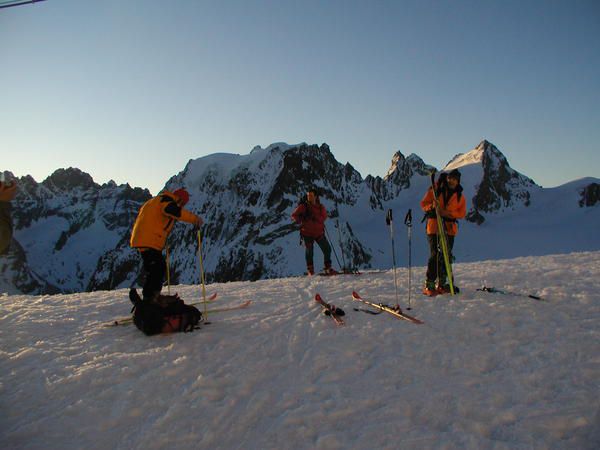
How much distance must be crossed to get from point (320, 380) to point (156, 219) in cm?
431

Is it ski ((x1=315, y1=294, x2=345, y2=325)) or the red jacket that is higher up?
the red jacket

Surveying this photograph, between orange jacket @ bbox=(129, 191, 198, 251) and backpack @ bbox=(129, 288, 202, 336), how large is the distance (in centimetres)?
106

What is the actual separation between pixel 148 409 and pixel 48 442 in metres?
0.97

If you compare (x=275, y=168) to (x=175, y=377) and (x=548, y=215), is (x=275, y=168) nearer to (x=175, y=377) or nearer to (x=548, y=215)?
(x=548, y=215)

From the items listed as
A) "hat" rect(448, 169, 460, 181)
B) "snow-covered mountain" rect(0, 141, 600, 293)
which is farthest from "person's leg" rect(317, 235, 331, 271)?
"snow-covered mountain" rect(0, 141, 600, 293)

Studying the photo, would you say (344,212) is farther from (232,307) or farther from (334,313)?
(334,313)

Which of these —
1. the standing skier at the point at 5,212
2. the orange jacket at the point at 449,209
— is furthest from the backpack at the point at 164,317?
the orange jacket at the point at 449,209

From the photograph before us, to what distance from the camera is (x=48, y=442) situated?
413 cm

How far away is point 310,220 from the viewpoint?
14289 mm

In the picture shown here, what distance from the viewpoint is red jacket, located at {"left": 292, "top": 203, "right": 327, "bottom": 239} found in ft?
46.6

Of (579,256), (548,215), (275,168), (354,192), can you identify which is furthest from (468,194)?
(579,256)

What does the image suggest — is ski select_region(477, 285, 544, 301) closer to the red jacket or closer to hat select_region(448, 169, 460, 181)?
hat select_region(448, 169, 460, 181)

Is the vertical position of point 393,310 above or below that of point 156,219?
below

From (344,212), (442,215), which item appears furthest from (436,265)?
Result: (344,212)
